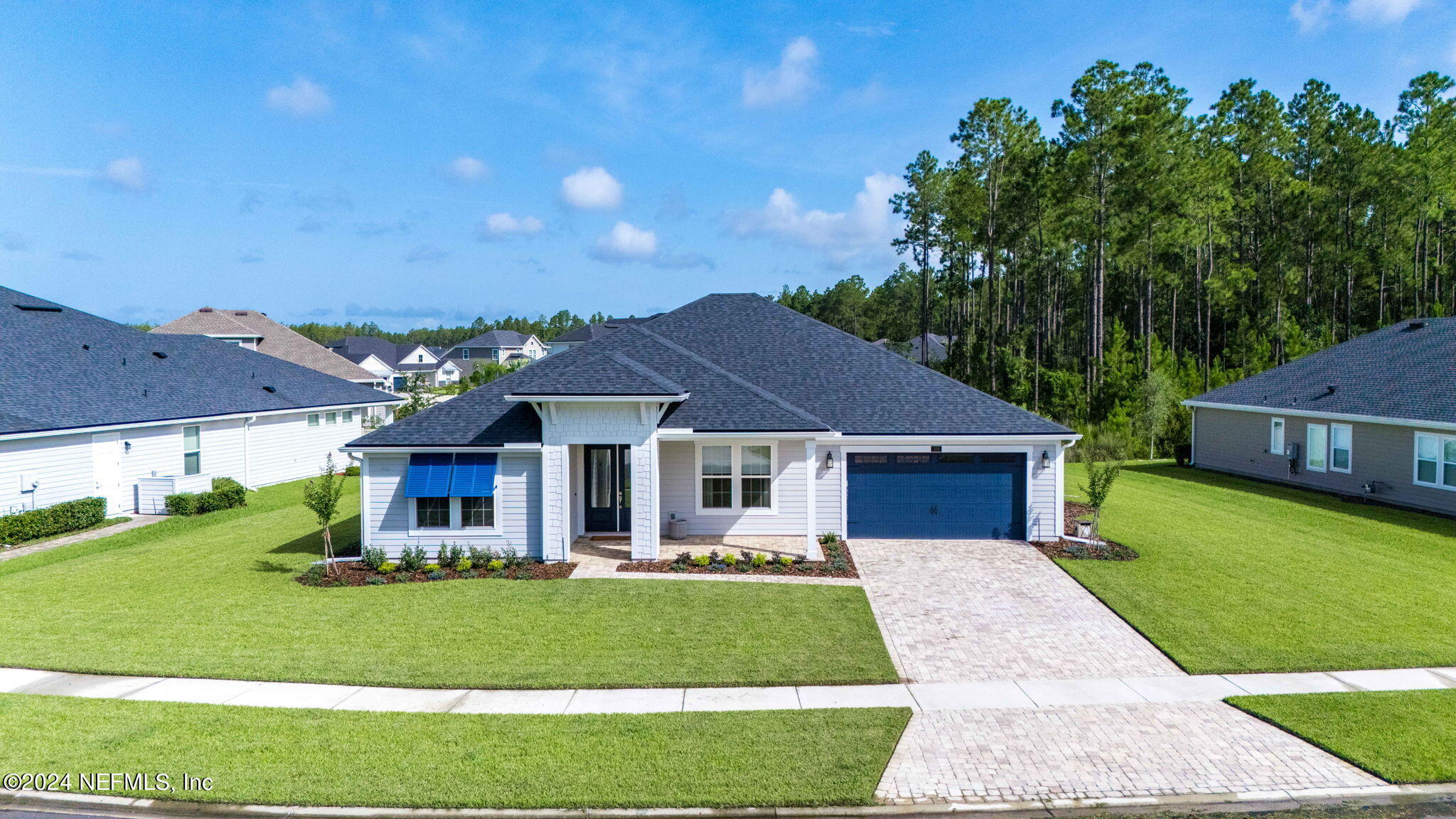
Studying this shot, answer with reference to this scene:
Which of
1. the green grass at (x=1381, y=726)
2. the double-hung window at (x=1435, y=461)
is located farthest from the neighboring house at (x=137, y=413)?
the double-hung window at (x=1435, y=461)

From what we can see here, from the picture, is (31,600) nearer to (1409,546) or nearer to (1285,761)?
(1285,761)

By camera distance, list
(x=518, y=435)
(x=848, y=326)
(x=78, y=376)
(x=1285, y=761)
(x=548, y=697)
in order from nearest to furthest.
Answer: (x=1285, y=761) → (x=548, y=697) → (x=518, y=435) → (x=78, y=376) → (x=848, y=326)

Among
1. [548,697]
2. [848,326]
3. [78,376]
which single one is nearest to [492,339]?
[848,326]

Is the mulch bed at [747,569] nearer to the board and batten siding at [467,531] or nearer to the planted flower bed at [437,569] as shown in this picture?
the planted flower bed at [437,569]

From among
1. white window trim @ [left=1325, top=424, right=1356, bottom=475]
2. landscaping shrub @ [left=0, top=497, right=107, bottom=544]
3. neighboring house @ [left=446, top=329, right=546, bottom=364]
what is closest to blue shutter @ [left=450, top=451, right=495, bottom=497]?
landscaping shrub @ [left=0, top=497, right=107, bottom=544]

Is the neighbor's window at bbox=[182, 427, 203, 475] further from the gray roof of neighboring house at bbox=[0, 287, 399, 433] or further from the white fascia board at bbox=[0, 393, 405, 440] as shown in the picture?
the gray roof of neighboring house at bbox=[0, 287, 399, 433]

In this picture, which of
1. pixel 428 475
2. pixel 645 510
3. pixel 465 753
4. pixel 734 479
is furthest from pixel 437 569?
pixel 465 753
